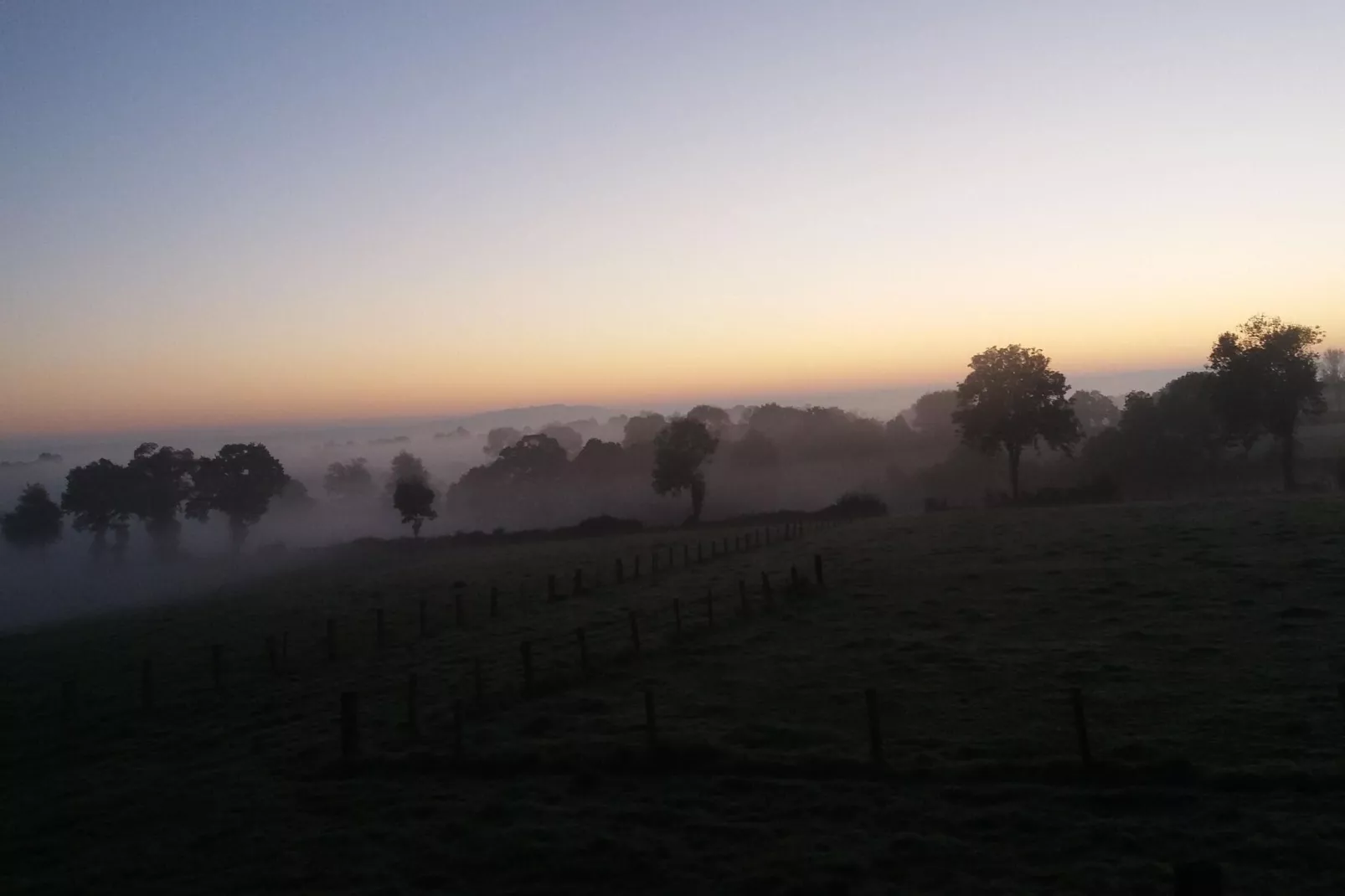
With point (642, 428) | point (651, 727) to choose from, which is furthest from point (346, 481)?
point (651, 727)

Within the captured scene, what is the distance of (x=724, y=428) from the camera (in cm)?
18788

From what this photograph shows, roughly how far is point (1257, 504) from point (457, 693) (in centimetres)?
4390

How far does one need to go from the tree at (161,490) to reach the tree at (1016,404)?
84.9 metres

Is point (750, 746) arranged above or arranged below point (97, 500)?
below

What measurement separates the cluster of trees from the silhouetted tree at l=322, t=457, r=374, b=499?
250 ft

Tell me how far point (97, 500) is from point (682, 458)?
214 feet

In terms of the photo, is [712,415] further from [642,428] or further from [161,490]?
[161,490]

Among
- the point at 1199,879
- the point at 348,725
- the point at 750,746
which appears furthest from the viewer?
the point at 348,725

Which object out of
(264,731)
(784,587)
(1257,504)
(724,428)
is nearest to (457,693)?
(264,731)

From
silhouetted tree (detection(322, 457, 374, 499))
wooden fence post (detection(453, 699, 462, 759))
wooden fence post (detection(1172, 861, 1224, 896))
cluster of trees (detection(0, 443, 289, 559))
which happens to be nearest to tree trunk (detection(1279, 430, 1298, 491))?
wooden fence post (detection(453, 699, 462, 759))

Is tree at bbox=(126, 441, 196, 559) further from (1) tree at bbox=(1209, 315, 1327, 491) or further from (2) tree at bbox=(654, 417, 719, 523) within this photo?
(1) tree at bbox=(1209, 315, 1327, 491)

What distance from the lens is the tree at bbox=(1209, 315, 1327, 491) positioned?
6297cm

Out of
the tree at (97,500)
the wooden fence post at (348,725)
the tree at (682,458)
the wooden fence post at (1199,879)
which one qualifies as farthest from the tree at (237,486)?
the wooden fence post at (1199,879)

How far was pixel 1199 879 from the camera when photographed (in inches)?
239
